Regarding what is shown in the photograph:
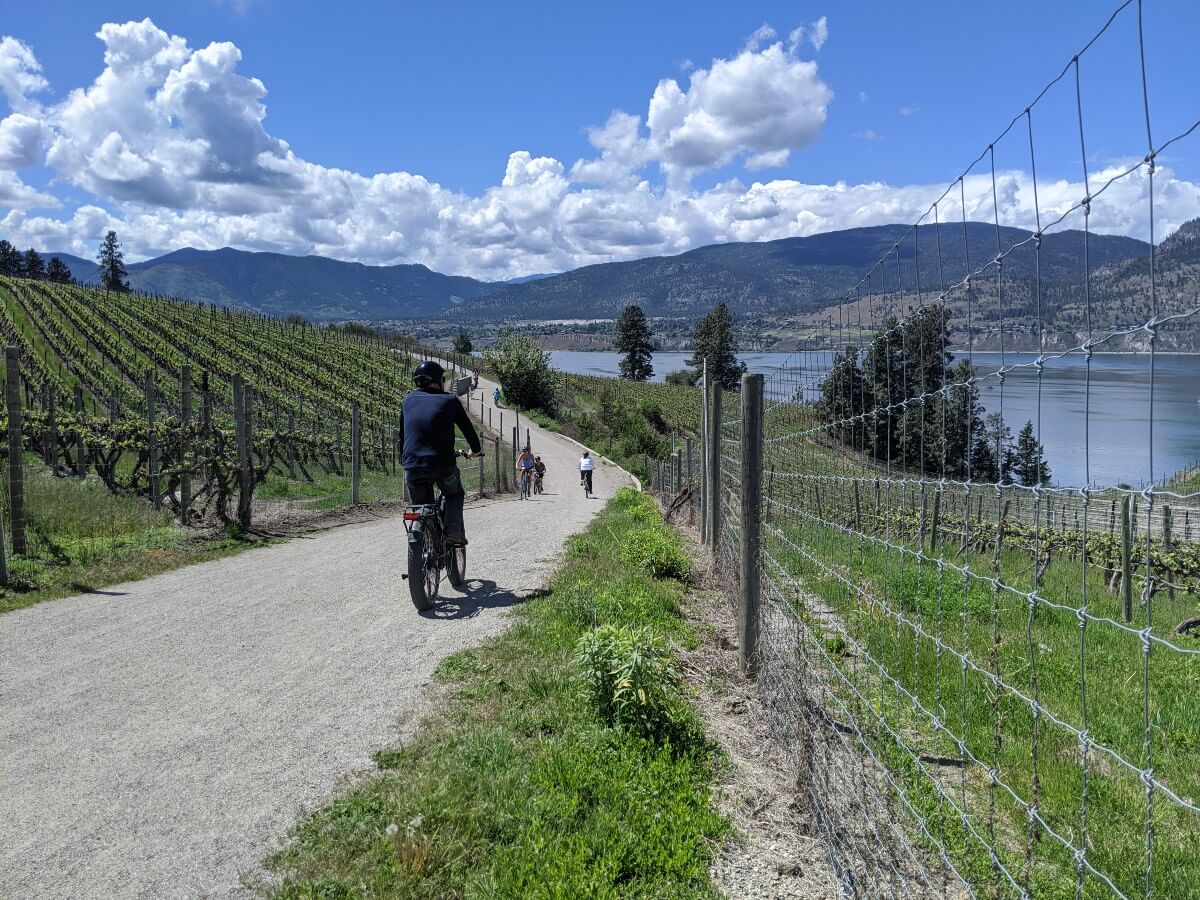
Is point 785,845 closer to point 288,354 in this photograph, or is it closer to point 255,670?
point 255,670

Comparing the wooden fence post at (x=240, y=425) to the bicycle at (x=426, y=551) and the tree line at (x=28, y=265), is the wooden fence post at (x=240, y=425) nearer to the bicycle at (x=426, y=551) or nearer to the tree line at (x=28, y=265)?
the bicycle at (x=426, y=551)

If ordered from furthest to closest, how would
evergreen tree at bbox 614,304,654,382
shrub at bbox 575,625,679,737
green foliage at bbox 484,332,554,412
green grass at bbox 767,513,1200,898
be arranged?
evergreen tree at bbox 614,304,654,382 → green foliage at bbox 484,332,554,412 → shrub at bbox 575,625,679,737 → green grass at bbox 767,513,1200,898

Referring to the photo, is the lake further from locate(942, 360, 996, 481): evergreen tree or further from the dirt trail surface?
the dirt trail surface

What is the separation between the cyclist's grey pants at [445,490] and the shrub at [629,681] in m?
2.77

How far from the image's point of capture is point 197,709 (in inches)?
186

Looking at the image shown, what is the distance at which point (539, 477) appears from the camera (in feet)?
87.0

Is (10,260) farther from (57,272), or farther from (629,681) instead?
(629,681)

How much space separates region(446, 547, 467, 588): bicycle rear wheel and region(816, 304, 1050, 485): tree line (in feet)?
12.3

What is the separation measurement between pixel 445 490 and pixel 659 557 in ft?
8.09

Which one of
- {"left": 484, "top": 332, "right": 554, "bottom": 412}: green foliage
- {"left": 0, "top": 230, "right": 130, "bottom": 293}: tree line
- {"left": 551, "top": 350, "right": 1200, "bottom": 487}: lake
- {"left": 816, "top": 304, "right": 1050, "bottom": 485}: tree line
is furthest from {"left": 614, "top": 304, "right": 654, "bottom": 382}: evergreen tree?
{"left": 551, "top": 350, "right": 1200, "bottom": 487}: lake

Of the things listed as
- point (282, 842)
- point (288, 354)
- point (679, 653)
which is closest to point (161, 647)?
point (282, 842)

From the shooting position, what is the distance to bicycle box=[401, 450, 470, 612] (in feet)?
22.8

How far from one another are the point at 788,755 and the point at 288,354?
62.9 m

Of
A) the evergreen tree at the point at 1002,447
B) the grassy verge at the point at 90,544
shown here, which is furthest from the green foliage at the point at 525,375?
the evergreen tree at the point at 1002,447
